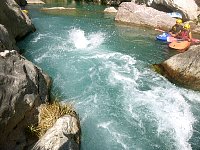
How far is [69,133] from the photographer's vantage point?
29.4 ft

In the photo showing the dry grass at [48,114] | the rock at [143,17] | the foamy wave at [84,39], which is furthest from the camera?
the rock at [143,17]

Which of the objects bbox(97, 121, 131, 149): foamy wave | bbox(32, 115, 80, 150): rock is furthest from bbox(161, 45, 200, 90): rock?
bbox(32, 115, 80, 150): rock

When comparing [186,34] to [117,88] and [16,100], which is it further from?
[16,100]

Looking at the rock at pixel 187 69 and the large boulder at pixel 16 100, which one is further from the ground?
the large boulder at pixel 16 100

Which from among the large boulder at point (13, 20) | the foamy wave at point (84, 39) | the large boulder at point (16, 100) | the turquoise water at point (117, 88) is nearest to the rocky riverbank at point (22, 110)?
the large boulder at point (16, 100)

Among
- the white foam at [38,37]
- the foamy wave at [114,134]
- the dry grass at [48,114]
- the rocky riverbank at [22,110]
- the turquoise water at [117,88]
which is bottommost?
the white foam at [38,37]

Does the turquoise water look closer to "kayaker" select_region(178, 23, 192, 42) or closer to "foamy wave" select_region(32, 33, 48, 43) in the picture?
"foamy wave" select_region(32, 33, 48, 43)

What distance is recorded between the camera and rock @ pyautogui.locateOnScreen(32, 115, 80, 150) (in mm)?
8172

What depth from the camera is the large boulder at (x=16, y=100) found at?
8055 mm

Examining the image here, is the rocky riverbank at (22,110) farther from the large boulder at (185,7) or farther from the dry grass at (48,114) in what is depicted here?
the large boulder at (185,7)

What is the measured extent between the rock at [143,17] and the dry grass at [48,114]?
17.6 m

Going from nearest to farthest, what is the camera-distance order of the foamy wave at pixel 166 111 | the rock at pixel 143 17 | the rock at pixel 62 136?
1. the rock at pixel 62 136
2. the foamy wave at pixel 166 111
3. the rock at pixel 143 17

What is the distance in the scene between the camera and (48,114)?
9695 millimetres

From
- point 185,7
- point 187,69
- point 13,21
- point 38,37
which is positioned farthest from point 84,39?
point 185,7
